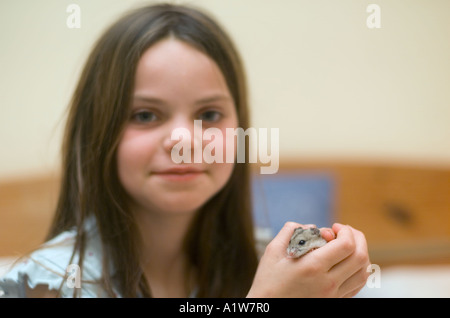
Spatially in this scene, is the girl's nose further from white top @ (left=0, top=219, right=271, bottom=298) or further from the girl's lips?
white top @ (left=0, top=219, right=271, bottom=298)

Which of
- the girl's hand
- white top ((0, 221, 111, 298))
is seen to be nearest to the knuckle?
the girl's hand

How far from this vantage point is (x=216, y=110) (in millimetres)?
500

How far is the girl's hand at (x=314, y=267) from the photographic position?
0.36 meters

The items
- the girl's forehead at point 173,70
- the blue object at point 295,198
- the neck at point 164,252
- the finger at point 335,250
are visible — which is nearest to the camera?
the finger at point 335,250

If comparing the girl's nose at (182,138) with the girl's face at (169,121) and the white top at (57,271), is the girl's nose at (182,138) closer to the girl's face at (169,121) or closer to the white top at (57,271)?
the girl's face at (169,121)

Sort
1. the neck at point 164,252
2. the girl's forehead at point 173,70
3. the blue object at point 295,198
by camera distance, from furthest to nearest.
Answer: the blue object at point 295,198
the neck at point 164,252
the girl's forehead at point 173,70

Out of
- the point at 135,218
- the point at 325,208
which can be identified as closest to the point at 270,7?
the point at 135,218

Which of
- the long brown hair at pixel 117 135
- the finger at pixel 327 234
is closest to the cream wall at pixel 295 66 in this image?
the long brown hair at pixel 117 135

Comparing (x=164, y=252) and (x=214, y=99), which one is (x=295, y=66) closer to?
(x=214, y=99)

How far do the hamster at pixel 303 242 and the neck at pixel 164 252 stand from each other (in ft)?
0.82

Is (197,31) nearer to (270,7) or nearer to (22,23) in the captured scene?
(270,7)

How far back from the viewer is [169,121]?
0.47 m

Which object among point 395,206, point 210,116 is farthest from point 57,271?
point 395,206

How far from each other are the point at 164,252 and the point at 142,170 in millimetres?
162
